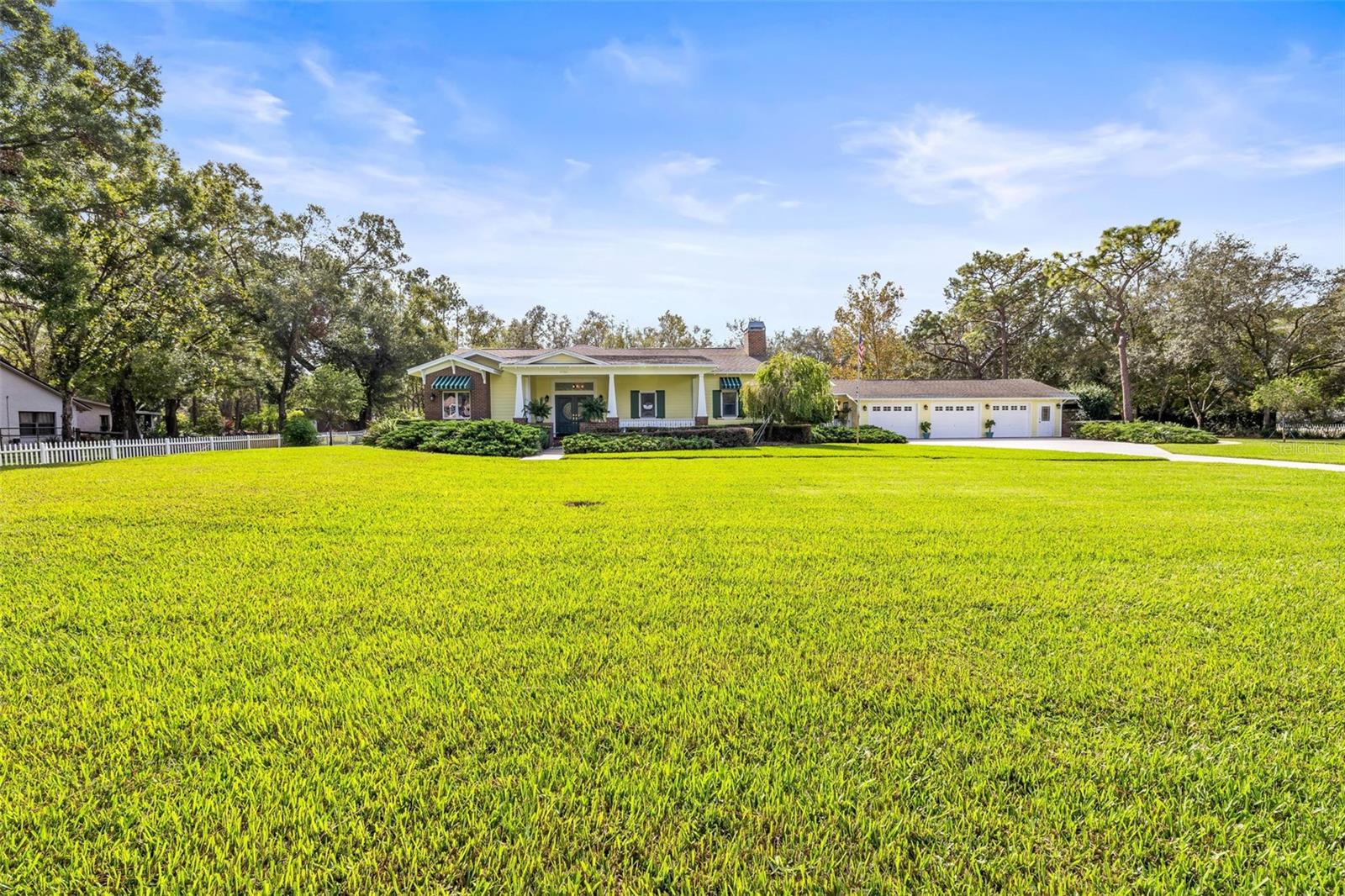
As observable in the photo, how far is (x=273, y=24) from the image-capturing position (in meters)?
10.5

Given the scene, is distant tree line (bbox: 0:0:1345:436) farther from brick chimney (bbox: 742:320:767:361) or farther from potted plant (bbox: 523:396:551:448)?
brick chimney (bbox: 742:320:767:361)

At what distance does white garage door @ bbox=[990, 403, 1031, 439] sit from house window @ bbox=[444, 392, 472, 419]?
28.9 m

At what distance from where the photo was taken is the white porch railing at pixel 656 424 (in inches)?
929

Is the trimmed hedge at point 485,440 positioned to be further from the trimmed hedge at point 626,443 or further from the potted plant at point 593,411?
the potted plant at point 593,411

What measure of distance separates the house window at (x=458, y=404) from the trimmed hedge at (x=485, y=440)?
4659 millimetres

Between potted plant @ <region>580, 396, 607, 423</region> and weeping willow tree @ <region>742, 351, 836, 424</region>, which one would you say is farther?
potted plant @ <region>580, 396, 607, 423</region>

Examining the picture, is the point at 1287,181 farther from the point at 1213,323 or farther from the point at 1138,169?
the point at 1213,323

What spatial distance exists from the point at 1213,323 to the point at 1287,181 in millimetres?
19512

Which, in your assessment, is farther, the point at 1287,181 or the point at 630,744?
the point at 1287,181

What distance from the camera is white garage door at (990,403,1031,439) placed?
33406mm

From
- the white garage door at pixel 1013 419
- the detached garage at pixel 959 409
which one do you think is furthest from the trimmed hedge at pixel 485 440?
the white garage door at pixel 1013 419

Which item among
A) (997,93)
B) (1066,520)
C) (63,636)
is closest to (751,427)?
(997,93)

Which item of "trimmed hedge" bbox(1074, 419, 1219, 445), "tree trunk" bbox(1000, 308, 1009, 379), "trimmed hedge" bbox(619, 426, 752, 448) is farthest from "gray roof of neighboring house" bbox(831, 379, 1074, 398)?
"trimmed hedge" bbox(619, 426, 752, 448)

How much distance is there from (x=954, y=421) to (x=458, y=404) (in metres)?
27.0
